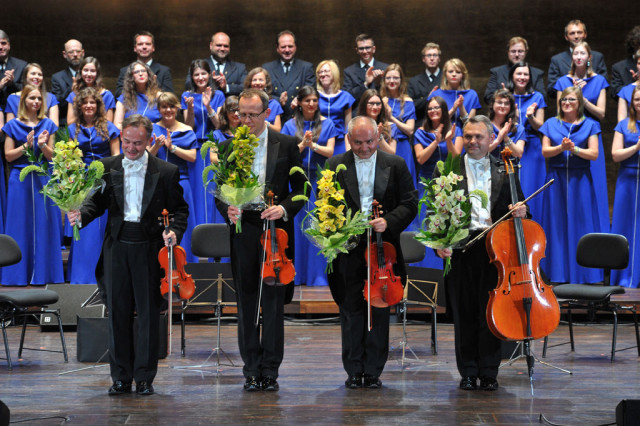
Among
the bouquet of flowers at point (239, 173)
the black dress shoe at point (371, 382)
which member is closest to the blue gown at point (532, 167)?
the black dress shoe at point (371, 382)

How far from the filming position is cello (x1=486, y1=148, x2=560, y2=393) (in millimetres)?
4215

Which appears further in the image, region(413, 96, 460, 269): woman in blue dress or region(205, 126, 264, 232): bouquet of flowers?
region(413, 96, 460, 269): woman in blue dress

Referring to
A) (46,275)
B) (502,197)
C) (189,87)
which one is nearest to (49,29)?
(189,87)

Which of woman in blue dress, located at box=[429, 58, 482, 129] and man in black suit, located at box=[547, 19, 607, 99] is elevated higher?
man in black suit, located at box=[547, 19, 607, 99]

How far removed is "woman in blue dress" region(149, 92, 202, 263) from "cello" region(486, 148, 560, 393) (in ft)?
10.8

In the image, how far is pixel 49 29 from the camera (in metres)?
8.80

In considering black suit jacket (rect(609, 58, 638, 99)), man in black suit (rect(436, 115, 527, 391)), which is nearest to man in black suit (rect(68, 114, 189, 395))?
man in black suit (rect(436, 115, 527, 391))

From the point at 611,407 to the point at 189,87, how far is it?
14.8ft

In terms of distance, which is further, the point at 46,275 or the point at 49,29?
the point at 49,29

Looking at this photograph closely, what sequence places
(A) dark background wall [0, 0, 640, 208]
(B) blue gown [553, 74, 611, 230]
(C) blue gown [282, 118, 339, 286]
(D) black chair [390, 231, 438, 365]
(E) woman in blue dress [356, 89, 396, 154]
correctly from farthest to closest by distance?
(A) dark background wall [0, 0, 640, 208] → (B) blue gown [553, 74, 611, 230] → (C) blue gown [282, 118, 339, 286] → (E) woman in blue dress [356, 89, 396, 154] → (D) black chair [390, 231, 438, 365]

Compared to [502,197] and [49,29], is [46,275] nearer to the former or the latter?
[49,29]

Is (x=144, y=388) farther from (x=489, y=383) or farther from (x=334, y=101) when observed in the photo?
(x=334, y=101)

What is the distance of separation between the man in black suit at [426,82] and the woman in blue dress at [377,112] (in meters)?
0.55

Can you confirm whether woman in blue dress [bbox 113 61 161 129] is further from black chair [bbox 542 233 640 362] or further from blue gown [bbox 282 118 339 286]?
black chair [bbox 542 233 640 362]
